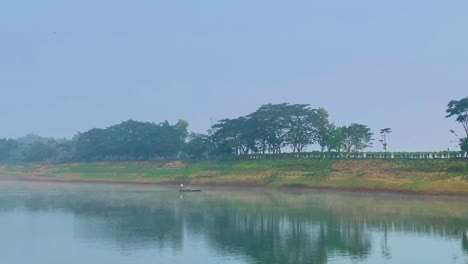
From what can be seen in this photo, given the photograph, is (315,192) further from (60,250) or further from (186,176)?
(60,250)

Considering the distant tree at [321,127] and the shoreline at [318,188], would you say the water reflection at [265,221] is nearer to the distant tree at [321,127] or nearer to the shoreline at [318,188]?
the shoreline at [318,188]

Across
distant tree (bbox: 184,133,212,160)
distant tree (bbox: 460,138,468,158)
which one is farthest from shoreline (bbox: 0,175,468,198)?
distant tree (bbox: 184,133,212,160)

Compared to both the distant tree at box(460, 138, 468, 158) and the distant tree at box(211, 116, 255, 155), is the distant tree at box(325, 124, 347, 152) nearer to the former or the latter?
the distant tree at box(211, 116, 255, 155)

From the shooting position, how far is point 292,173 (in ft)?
290

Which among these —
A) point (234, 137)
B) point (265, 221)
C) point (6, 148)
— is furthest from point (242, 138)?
point (6, 148)

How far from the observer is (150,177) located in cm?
10212

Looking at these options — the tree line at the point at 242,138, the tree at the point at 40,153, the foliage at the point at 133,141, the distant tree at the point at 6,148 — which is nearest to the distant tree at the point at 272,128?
the tree line at the point at 242,138

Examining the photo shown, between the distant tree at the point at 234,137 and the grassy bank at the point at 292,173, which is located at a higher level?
the distant tree at the point at 234,137

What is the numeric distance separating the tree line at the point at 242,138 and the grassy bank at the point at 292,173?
3.64m

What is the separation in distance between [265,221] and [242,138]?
63.3m

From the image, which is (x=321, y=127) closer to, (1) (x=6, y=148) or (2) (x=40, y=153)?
(2) (x=40, y=153)

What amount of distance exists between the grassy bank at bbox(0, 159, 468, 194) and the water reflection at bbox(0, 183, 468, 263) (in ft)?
24.6

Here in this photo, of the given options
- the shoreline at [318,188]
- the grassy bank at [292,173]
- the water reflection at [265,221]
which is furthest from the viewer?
the grassy bank at [292,173]

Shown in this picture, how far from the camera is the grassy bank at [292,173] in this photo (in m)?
73.4
